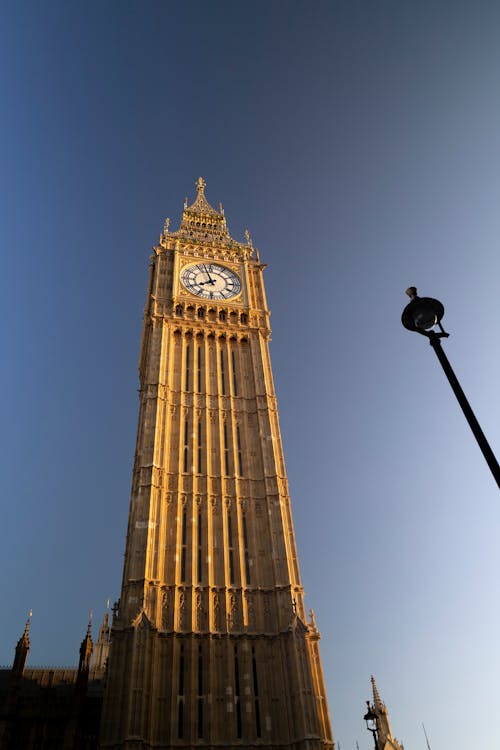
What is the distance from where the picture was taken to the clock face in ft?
175

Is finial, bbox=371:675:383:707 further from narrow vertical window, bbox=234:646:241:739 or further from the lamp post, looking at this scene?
the lamp post

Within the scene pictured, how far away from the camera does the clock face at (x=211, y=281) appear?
5322cm

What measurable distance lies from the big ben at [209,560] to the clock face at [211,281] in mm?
308

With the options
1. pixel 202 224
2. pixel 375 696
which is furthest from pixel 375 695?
pixel 202 224

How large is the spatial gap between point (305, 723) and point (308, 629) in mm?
5045

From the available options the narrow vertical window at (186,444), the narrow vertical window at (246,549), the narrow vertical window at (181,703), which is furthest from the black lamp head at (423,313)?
the narrow vertical window at (186,444)

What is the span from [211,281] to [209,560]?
93.3ft

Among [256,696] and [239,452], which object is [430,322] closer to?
[256,696]

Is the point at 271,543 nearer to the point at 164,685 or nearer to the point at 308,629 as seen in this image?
the point at 308,629

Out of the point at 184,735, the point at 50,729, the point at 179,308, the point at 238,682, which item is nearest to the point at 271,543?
the point at 238,682

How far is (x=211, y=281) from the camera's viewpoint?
5456 centimetres

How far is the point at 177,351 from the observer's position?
48.2 meters

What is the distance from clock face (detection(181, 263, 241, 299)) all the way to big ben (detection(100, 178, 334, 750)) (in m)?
0.31

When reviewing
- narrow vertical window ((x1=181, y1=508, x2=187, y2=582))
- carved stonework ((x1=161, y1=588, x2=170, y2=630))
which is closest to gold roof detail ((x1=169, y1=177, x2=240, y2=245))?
narrow vertical window ((x1=181, y1=508, x2=187, y2=582))
